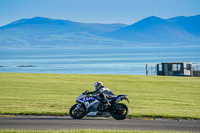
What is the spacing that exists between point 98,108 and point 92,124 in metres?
0.97

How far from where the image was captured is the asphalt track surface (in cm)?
→ 1154

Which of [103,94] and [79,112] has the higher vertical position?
[103,94]

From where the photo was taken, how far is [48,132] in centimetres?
1038

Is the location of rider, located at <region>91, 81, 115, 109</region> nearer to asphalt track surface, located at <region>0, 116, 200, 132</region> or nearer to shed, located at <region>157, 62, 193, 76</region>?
asphalt track surface, located at <region>0, 116, 200, 132</region>

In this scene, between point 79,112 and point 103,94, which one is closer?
point 103,94

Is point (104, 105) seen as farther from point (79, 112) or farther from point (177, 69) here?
point (177, 69)

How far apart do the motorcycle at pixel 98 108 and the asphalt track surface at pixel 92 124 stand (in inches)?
8.9

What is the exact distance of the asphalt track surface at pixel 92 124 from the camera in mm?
11539

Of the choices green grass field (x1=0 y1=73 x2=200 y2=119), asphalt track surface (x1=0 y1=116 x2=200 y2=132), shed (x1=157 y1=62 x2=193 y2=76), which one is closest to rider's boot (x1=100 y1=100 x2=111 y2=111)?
asphalt track surface (x1=0 y1=116 x2=200 y2=132)

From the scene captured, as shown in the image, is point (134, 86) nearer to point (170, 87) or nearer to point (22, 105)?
point (170, 87)

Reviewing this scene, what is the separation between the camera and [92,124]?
12180 millimetres

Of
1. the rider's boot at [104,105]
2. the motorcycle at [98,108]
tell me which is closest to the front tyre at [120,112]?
the motorcycle at [98,108]

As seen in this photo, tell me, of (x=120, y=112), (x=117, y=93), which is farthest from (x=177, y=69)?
(x=120, y=112)

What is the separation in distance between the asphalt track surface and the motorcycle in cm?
22
